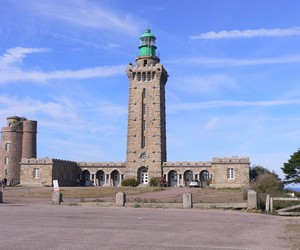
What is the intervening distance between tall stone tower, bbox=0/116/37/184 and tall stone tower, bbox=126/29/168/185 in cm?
1718

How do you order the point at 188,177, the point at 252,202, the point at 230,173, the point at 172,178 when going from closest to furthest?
the point at 252,202 < the point at 230,173 < the point at 172,178 < the point at 188,177

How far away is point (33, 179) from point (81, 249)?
55.7 meters

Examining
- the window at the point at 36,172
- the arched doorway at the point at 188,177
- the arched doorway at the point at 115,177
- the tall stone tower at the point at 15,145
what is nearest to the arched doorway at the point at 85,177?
the arched doorway at the point at 115,177

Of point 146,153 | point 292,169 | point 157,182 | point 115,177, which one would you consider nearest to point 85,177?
point 115,177

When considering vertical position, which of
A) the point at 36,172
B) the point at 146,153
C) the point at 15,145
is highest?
the point at 15,145

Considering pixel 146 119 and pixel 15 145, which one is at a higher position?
pixel 146 119

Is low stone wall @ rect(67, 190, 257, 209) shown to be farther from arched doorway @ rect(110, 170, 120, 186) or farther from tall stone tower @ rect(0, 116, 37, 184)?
tall stone tower @ rect(0, 116, 37, 184)

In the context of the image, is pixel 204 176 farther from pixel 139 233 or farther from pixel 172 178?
pixel 139 233

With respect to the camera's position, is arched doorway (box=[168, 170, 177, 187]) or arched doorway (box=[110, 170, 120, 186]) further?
arched doorway (box=[110, 170, 120, 186])

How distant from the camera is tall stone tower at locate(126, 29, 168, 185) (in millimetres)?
63625

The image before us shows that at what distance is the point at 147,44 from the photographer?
66.9 m

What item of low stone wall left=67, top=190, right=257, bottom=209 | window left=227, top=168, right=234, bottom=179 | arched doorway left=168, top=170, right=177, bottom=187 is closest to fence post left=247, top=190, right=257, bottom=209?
low stone wall left=67, top=190, right=257, bottom=209

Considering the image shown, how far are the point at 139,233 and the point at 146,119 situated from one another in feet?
171

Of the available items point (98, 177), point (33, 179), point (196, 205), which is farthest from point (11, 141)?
point (196, 205)
